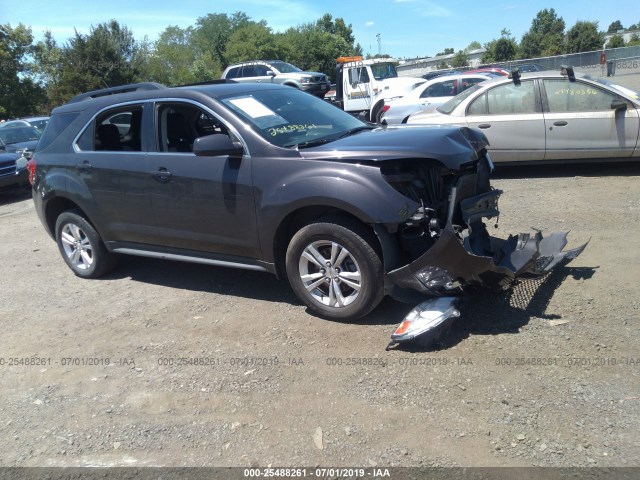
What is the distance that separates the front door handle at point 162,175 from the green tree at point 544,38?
6259 cm

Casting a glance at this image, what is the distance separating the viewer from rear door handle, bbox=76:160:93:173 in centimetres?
566

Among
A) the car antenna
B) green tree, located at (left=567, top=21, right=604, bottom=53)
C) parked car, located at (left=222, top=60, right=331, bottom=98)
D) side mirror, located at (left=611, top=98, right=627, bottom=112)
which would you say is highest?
green tree, located at (left=567, top=21, right=604, bottom=53)

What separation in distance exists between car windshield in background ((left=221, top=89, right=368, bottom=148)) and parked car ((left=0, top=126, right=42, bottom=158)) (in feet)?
35.7

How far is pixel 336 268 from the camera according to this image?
436 cm

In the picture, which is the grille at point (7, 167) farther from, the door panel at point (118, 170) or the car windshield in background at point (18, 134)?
the door panel at point (118, 170)

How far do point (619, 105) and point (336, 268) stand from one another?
5844mm

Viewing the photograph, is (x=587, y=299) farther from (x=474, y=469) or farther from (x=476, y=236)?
(x=474, y=469)

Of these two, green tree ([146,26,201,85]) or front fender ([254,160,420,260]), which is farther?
green tree ([146,26,201,85])

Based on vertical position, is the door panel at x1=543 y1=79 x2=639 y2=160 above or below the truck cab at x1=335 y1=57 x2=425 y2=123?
below

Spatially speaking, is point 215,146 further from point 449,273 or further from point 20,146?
point 20,146

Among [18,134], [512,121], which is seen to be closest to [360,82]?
[18,134]

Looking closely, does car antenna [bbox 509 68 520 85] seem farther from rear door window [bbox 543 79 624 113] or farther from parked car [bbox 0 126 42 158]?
parked car [bbox 0 126 42 158]

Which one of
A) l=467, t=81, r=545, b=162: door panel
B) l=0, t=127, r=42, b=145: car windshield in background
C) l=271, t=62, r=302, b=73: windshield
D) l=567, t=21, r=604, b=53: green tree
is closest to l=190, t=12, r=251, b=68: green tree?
l=567, t=21, r=604, b=53: green tree

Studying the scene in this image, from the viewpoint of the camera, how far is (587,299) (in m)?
4.45
